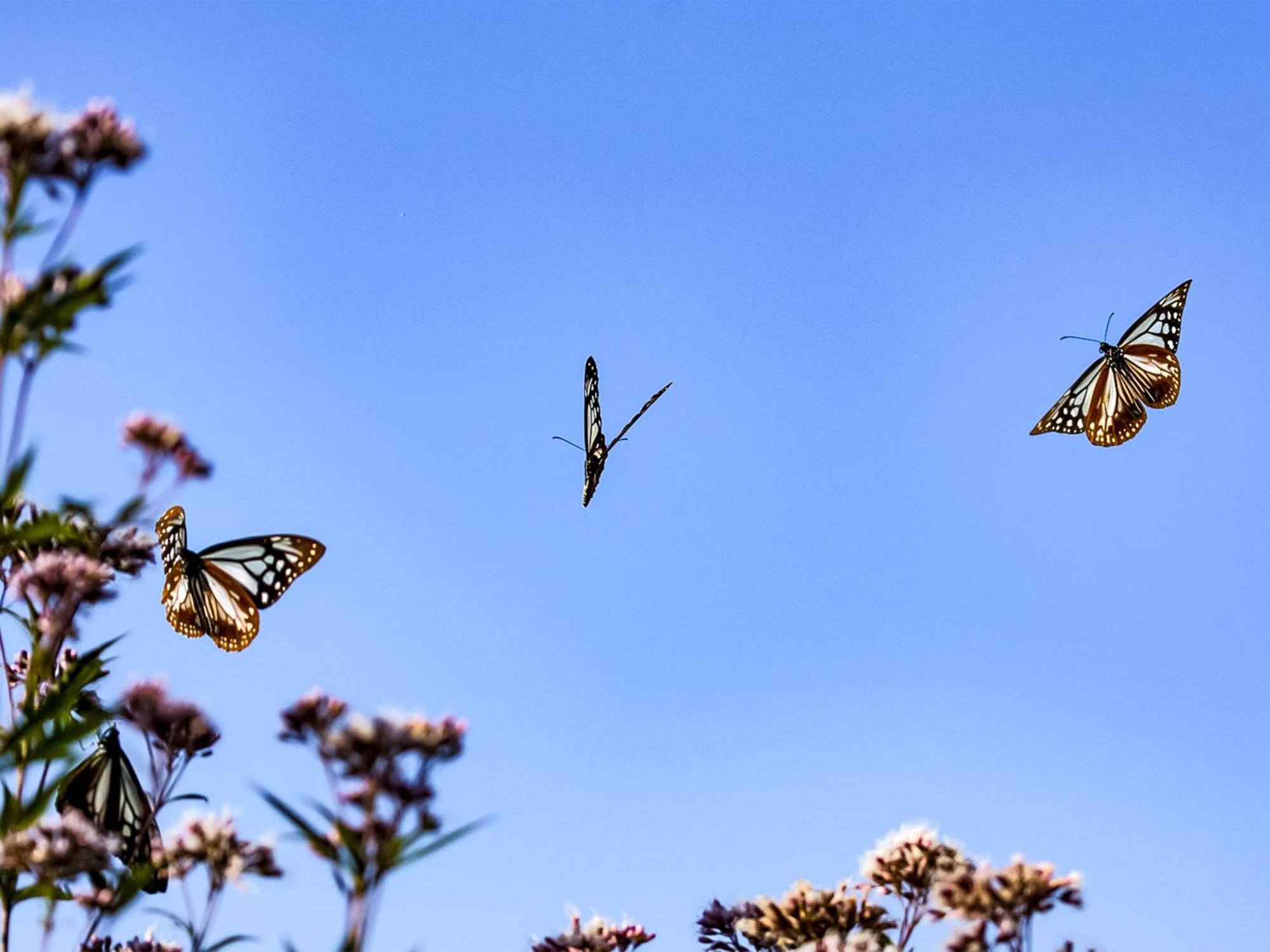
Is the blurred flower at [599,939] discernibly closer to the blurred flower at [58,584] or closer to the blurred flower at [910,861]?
the blurred flower at [910,861]

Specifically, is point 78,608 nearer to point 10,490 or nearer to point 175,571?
point 10,490

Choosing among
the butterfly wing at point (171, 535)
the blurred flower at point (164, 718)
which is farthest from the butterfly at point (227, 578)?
the blurred flower at point (164, 718)

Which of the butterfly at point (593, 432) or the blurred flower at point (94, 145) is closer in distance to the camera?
the blurred flower at point (94, 145)

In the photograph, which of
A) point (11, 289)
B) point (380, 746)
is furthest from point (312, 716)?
point (11, 289)

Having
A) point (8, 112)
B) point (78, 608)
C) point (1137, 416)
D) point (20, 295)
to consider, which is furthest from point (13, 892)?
point (1137, 416)

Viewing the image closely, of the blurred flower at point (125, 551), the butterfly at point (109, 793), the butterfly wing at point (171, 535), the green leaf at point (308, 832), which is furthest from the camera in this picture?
the butterfly wing at point (171, 535)

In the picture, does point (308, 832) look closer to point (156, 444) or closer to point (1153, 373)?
point (156, 444)
